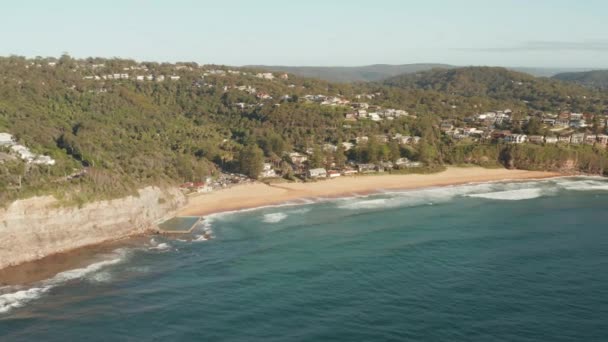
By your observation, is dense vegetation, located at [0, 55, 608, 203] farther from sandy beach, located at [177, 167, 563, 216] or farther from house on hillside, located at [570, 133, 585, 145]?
house on hillside, located at [570, 133, 585, 145]

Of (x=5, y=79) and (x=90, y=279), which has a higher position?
(x=5, y=79)

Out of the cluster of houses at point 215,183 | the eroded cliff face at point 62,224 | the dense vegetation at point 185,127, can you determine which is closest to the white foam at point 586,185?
the dense vegetation at point 185,127

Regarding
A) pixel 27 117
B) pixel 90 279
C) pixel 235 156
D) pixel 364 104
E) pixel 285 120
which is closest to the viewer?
pixel 90 279

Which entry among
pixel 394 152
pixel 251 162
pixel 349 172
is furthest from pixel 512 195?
pixel 251 162

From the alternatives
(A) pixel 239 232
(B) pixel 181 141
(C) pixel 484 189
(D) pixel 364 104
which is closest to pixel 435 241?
(A) pixel 239 232

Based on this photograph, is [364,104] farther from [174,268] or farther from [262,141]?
[174,268]

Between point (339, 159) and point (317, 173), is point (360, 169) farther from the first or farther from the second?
point (317, 173)

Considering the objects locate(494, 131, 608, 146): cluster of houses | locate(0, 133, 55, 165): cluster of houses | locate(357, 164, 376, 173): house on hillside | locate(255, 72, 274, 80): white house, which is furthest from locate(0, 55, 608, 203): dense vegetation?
locate(494, 131, 608, 146): cluster of houses
